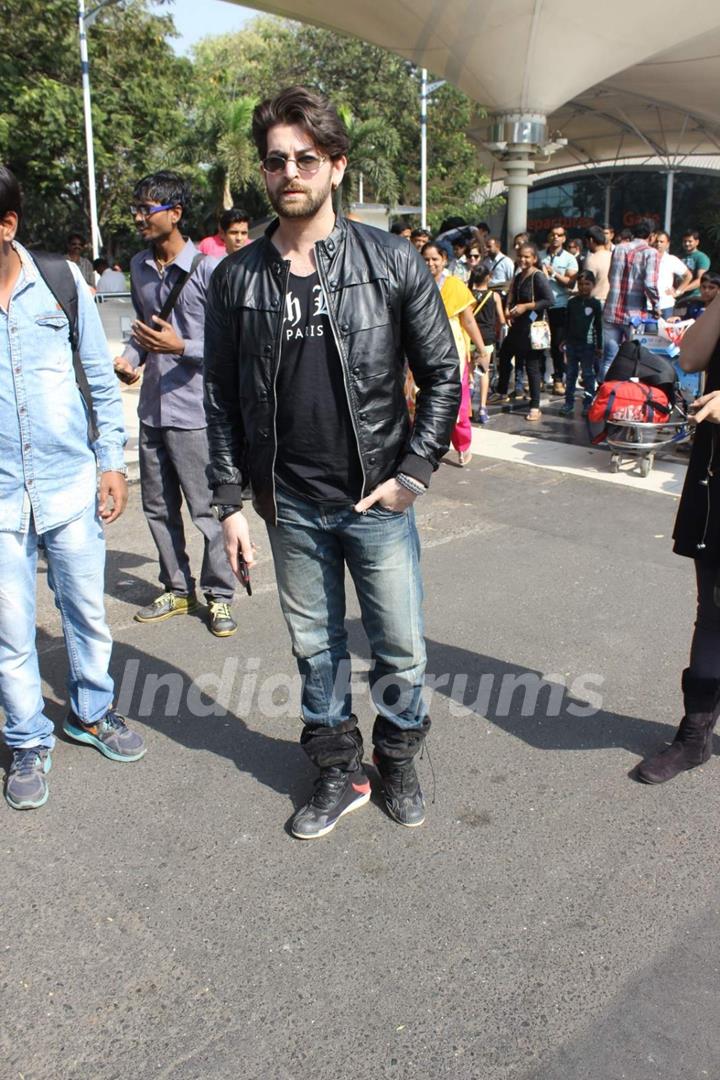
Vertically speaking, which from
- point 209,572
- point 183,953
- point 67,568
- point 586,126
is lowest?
point 183,953

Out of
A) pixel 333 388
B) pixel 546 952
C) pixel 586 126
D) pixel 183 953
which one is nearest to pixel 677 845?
pixel 546 952

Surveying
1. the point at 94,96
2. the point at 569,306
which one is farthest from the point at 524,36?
the point at 94,96

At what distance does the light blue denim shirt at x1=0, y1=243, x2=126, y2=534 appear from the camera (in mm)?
3102

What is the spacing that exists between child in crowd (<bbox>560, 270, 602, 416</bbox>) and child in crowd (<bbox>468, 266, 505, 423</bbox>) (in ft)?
2.88

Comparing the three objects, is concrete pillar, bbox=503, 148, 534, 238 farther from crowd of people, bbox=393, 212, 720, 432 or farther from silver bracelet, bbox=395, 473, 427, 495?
silver bracelet, bbox=395, 473, 427, 495

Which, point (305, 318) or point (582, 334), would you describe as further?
point (582, 334)

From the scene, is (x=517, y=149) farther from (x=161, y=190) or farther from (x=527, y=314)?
(x=161, y=190)

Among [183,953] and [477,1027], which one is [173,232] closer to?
[183,953]

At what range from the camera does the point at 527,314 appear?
34.9 ft

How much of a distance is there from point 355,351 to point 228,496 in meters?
0.60

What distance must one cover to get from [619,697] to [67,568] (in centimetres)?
228

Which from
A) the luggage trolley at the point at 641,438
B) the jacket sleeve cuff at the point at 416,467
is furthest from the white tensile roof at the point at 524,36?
the jacket sleeve cuff at the point at 416,467

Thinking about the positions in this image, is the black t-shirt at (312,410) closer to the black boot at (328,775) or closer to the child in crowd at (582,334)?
the black boot at (328,775)

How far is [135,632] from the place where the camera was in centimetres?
484
